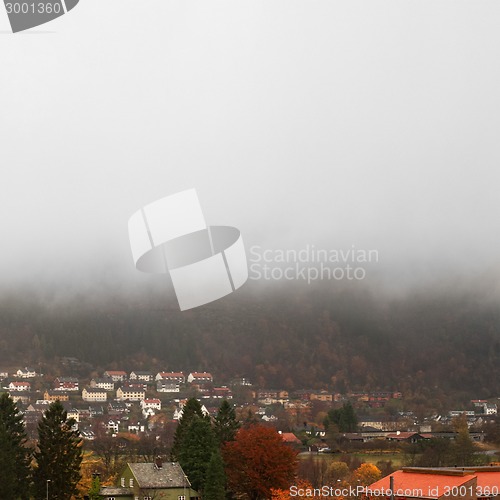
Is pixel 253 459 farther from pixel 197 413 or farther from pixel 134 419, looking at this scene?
pixel 134 419

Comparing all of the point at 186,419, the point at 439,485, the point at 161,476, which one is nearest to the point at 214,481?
the point at 161,476

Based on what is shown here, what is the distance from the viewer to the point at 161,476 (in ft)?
171

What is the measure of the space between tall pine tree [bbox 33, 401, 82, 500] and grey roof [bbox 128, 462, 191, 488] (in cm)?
670

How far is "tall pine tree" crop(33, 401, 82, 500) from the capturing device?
4483cm

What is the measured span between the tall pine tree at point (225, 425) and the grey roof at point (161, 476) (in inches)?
200

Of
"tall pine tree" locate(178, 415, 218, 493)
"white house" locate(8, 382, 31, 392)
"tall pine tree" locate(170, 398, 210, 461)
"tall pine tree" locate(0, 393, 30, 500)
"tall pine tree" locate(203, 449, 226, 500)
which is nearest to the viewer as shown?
"tall pine tree" locate(0, 393, 30, 500)

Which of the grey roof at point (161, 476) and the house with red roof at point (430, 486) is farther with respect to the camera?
the grey roof at point (161, 476)

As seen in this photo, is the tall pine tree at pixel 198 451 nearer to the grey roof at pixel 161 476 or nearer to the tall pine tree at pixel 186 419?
the grey roof at pixel 161 476

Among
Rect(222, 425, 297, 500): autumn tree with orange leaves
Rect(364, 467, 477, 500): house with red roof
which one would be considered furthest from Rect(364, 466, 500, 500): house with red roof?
Rect(222, 425, 297, 500): autumn tree with orange leaves

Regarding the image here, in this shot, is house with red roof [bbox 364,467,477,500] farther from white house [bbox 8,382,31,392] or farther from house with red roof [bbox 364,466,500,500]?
white house [bbox 8,382,31,392]

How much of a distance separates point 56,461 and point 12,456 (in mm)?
2762

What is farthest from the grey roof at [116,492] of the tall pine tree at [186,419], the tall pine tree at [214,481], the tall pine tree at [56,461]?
the tall pine tree at [214,481]

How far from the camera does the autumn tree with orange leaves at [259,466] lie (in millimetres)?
51438

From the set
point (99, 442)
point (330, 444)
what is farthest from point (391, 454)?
point (99, 442)
